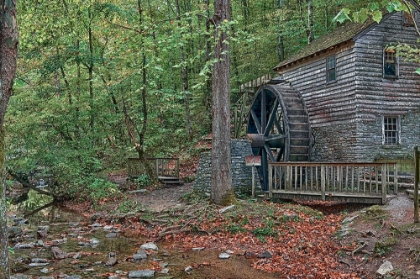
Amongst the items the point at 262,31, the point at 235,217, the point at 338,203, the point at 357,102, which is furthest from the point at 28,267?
the point at 262,31

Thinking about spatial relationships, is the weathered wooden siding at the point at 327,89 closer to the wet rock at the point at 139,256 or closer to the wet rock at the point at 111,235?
the wet rock at the point at 111,235

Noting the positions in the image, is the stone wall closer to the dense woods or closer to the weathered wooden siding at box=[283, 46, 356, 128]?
the dense woods

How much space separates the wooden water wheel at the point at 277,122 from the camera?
15.1m

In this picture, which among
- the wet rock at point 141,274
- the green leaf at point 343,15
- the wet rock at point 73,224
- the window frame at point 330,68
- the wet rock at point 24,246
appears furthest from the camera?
the window frame at point 330,68

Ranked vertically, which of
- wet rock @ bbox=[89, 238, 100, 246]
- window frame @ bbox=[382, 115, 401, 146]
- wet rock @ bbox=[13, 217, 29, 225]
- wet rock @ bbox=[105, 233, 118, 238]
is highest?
window frame @ bbox=[382, 115, 401, 146]

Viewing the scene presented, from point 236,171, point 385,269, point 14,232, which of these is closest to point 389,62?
point 236,171

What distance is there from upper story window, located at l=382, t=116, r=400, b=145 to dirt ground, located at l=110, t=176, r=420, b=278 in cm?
521

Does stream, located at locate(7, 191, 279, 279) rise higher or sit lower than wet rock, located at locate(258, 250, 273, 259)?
lower

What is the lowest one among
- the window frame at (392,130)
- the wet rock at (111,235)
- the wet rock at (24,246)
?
the wet rock at (111,235)

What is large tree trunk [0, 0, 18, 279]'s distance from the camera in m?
3.35

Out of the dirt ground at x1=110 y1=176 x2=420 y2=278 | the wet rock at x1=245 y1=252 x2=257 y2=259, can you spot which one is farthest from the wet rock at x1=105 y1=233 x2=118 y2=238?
the dirt ground at x1=110 y1=176 x2=420 y2=278

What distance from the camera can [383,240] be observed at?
6.48 metres

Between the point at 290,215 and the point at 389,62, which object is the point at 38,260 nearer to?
the point at 290,215

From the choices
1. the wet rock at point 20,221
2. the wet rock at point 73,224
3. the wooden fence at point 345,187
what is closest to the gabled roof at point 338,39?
the wooden fence at point 345,187
